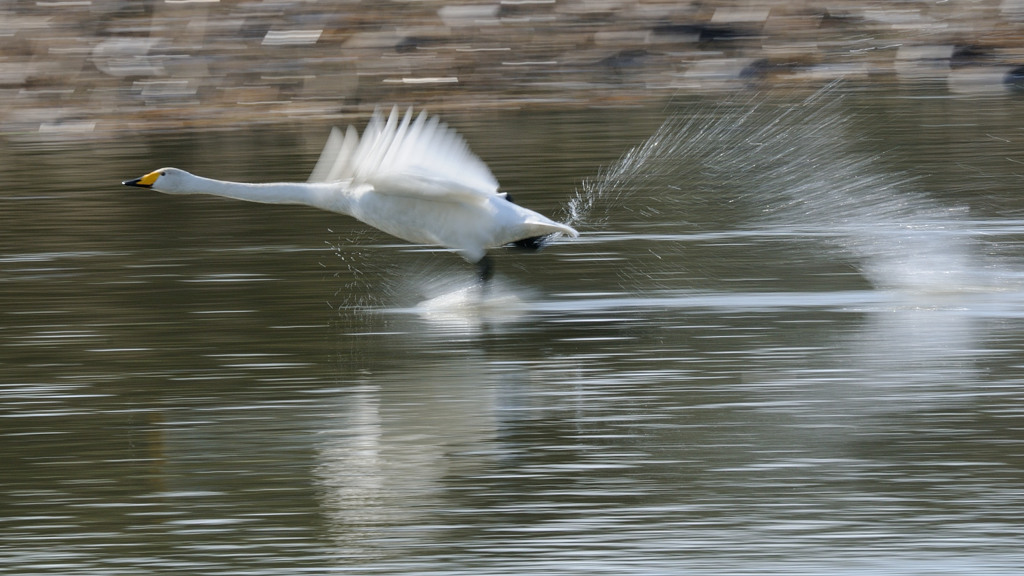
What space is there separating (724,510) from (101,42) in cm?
2244

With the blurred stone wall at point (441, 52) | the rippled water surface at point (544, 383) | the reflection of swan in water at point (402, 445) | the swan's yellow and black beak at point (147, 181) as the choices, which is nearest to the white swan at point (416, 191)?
the swan's yellow and black beak at point (147, 181)

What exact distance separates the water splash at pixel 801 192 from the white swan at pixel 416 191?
93.3 inches

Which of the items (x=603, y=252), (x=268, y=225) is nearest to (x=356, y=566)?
(x=603, y=252)

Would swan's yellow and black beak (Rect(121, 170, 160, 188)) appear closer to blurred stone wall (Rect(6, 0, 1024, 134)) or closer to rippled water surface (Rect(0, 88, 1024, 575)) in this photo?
rippled water surface (Rect(0, 88, 1024, 575))

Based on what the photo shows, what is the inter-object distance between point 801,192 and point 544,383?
696cm

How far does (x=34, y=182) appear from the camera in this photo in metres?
18.2

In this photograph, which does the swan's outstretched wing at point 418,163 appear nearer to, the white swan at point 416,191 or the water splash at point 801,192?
the white swan at point 416,191

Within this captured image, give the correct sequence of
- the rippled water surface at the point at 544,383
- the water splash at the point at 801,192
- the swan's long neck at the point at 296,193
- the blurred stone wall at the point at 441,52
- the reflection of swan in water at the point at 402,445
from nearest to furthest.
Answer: the rippled water surface at the point at 544,383, the reflection of swan in water at the point at 402,445, the swan's long neck at the point at 296,193, the water splash at the point at 801,192, the blurred stone wall at the point at 441,52

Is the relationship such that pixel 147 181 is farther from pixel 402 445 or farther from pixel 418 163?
pixel 402 445

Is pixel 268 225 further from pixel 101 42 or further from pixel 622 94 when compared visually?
pixel 101 42

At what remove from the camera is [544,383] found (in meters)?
9.16

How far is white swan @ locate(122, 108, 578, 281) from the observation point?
34.8 feet

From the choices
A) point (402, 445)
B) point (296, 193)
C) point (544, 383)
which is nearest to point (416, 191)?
point (296, 193)

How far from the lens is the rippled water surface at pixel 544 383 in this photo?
672 centimetres
